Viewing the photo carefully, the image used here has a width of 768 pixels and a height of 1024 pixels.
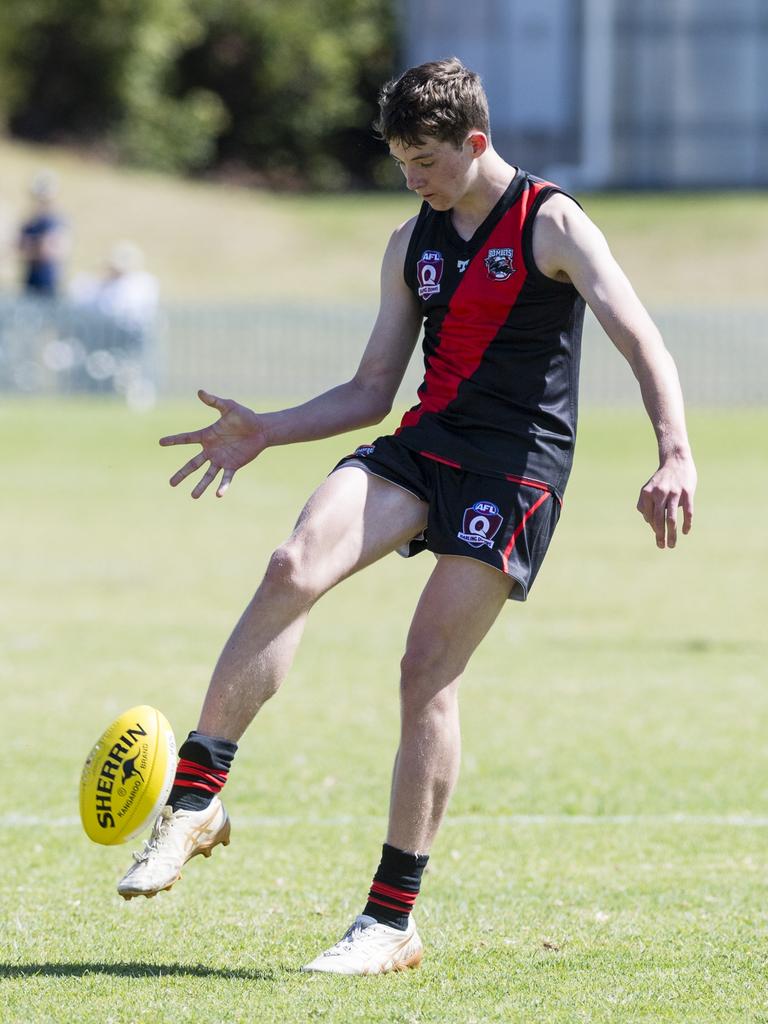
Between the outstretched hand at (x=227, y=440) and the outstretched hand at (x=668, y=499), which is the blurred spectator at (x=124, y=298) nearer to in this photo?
the outstretched hand at (x=227, y=440)

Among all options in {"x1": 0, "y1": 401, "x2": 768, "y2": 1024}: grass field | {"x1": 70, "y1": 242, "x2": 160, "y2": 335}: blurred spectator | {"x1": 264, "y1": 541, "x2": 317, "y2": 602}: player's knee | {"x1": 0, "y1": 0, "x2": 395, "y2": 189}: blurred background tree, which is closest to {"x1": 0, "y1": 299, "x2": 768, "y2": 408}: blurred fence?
{"x1": 70, "y1": 242, "x2": 160, "y2": 335}: blurred spectator

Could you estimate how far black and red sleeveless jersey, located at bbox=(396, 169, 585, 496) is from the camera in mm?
4566

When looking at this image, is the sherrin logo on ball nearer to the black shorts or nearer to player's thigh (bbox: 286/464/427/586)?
player's thigh (bbox: 286/464/427/586)

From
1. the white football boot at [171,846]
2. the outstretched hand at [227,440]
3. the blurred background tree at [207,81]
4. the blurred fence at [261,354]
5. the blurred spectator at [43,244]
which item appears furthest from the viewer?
the blurred background tree at [207,81]

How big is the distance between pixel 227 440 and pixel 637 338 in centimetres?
115

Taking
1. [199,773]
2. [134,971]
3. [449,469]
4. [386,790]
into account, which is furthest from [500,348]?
[386,790]

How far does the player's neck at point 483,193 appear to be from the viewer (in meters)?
4.57

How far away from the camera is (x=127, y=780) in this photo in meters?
4.38

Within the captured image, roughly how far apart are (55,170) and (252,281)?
25.2ft

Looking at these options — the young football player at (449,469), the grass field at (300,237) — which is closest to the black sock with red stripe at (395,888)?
the young football player at (449,469)

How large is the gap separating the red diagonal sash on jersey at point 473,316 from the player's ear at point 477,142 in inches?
6.4

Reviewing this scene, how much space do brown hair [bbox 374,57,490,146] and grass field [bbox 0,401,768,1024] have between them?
6.87 ft

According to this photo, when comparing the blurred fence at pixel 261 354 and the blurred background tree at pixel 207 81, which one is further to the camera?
the blurred background tree at pixel 207 81

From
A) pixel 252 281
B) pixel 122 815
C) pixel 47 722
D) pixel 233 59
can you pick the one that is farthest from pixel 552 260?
pixel 233 59
